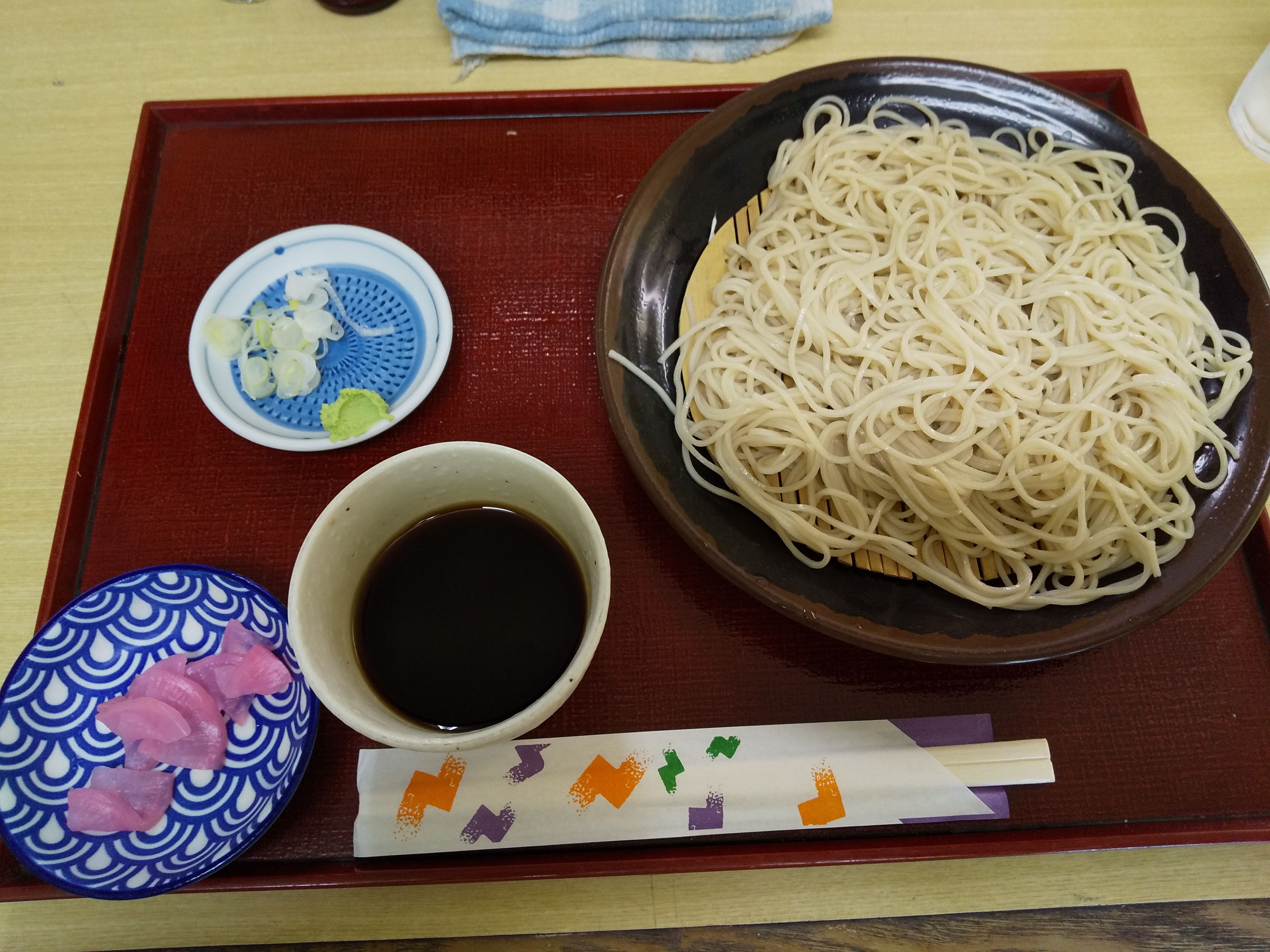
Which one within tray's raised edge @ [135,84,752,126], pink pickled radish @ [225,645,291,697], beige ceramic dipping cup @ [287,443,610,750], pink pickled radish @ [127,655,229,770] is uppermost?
tray's raised edge @ [135,84,752,126]

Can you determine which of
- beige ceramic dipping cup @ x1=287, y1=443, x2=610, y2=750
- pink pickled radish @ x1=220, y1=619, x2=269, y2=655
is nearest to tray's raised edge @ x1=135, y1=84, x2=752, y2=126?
beige ceramic dipping cup @ x1=287, y1=443, x2=610, y2=750

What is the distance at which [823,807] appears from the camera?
1.24 meters

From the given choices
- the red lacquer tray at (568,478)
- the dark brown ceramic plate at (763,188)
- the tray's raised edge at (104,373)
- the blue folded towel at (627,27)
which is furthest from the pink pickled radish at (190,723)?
the blue folded towel at (627,27)

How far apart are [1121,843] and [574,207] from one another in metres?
1.72

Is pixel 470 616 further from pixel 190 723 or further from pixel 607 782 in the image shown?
pixel 190 723

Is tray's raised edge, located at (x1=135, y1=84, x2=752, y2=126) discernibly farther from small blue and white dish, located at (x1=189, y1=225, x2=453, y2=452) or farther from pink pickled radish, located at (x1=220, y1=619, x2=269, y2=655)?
pink pickled radish, located at (x1=220, y1=619, x2=269, y2=655)

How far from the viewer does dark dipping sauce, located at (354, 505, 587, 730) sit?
1.13 meters

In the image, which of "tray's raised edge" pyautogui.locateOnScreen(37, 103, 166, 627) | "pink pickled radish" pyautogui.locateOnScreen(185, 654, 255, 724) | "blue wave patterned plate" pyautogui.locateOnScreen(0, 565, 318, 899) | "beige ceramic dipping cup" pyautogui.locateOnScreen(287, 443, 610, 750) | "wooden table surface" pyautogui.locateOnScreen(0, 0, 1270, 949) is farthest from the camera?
"tray's raised edge" pyautogui.locateOnScreen(37, 103, 166, 627)

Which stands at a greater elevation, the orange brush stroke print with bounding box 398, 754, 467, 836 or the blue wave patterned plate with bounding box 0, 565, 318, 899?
the blue wave patterned plate with bounding box 0, 565, 318, 899

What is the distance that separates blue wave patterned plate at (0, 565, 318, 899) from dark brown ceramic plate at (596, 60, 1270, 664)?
0.75 meters

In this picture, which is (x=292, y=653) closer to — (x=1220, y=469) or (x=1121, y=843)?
(x=1121, y=843)

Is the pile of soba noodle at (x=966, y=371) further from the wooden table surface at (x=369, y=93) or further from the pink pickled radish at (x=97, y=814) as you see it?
the pink pickled radish at (x=97, y=814)

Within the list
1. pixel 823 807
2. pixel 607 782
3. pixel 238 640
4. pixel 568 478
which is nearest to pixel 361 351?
pixel 568 478

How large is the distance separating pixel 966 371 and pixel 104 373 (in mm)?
1819
